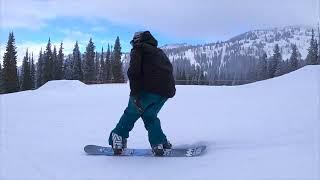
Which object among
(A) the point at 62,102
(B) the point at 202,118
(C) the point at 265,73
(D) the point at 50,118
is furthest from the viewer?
(C) the point at 265,73

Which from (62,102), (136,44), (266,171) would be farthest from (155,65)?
(62,102)

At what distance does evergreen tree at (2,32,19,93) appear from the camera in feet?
196

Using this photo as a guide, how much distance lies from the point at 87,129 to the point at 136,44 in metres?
2.93

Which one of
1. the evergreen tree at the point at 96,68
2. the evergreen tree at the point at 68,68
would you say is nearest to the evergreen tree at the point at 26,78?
the evergreen tree at the point at 68,68

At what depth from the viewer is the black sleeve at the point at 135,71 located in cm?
545

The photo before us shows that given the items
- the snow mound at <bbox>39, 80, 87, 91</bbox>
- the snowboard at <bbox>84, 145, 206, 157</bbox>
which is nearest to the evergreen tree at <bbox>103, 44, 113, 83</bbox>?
the snow mound at <bbox>39, 80, 87, 91</bbox>

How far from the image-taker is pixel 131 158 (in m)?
5.54

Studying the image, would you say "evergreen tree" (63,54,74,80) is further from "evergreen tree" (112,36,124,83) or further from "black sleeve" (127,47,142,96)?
"black sleeve" (127,47,142,96)

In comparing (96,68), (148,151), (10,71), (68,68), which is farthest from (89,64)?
(148,151)

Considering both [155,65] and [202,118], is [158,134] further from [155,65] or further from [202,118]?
[202,118]

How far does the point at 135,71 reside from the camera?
545 cm

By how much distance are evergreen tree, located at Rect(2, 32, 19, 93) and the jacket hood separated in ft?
187

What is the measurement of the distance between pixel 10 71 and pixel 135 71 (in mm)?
58383

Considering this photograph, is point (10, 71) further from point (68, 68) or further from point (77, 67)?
point (68, 68)
